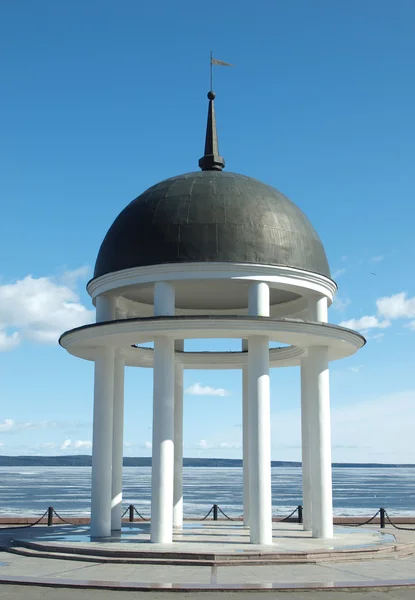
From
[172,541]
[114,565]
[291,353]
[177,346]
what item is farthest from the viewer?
[177,346]

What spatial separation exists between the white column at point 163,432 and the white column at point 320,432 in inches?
204

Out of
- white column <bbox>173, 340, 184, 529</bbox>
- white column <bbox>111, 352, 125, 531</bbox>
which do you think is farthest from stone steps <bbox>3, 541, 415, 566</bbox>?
white column <bbox>173, 340, 184, 529</bbox>

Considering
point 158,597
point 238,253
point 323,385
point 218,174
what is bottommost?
point 158,597

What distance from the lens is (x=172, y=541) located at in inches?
1006

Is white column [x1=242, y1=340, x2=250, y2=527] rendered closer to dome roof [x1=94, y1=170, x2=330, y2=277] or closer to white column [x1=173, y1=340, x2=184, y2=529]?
white column [x1=173, y1=340, x2=184, y2=529]

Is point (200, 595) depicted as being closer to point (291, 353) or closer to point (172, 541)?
point (172, 541)

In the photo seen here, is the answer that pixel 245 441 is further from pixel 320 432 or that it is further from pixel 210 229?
pixel 210 229

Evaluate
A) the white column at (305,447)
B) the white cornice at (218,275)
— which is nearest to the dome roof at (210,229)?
the white cornice at (218,275)

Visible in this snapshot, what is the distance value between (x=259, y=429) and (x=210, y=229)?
6.79 metres

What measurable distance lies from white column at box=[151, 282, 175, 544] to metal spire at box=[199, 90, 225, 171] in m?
6.58

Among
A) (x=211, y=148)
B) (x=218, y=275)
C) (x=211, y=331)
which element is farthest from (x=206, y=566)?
(x=211, y=148)

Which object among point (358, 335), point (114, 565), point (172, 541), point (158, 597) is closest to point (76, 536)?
point (172, 541)

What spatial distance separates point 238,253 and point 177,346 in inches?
326

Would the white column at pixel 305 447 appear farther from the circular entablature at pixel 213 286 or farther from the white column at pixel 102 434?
the white column at pixel 102 434
